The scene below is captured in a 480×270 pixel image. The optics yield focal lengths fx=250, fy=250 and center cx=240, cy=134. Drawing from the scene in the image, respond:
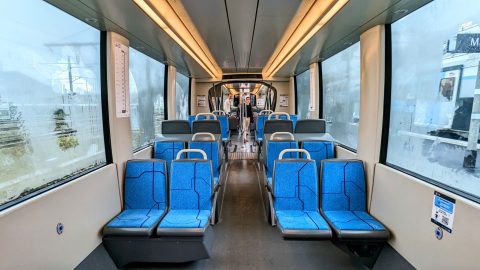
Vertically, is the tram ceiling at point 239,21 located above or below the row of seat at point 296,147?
above

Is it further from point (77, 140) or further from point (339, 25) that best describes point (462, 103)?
point (77, 140)

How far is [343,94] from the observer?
4188mm

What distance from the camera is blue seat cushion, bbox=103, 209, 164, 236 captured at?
2.19 m

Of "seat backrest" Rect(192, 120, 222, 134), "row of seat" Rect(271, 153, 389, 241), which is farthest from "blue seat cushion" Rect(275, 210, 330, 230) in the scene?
"seat backrest" Rect(192, 120, 222, 134)

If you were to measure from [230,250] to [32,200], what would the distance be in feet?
5.59

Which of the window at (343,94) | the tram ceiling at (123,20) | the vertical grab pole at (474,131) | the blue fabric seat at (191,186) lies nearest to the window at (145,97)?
the tram ceiling at (123,20)

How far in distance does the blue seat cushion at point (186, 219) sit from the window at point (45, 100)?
0.91 metres

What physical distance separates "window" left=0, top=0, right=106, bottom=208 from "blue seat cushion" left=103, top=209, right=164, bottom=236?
573 mm

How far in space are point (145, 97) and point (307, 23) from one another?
2897mm

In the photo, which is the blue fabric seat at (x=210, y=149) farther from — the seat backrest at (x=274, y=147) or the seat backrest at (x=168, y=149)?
the seat backrest at (x=274, y=147)

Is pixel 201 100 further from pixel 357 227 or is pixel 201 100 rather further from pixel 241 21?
pixel 357 227

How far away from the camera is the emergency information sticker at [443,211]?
5.27 ft

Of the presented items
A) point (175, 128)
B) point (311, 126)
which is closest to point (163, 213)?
point (175, 128)

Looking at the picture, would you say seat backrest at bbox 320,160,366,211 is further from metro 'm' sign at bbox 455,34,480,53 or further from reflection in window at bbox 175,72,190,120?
reflection in window at bbox 175,72,190,120
